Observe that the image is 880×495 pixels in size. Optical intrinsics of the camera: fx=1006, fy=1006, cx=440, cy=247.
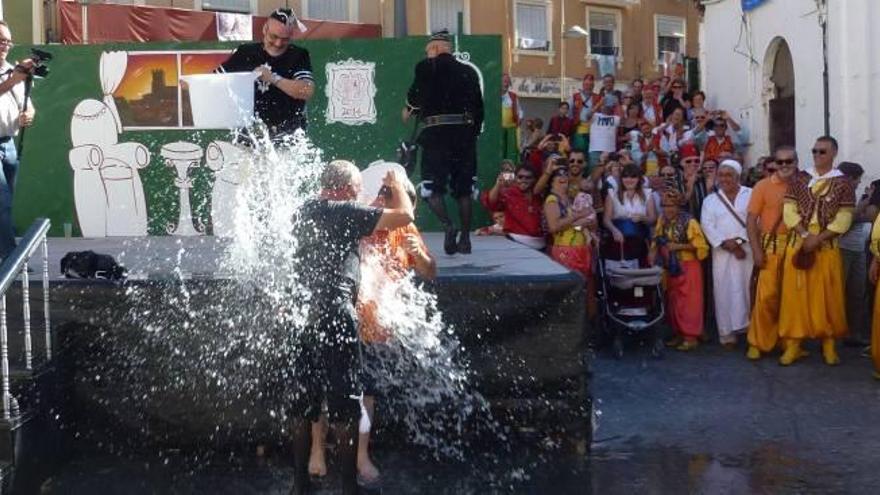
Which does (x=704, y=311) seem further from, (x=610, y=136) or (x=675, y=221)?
(x=610, y=136)

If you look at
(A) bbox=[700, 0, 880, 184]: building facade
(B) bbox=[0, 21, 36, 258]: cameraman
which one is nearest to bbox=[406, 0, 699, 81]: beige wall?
(A) bbox=[700, 0, 880, 184]: building facade

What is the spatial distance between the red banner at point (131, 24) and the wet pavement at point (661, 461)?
14192mm

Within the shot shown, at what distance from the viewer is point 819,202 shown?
824 centimetres

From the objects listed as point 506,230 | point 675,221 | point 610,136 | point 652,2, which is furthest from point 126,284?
point 652,2

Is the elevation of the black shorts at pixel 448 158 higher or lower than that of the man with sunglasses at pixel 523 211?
higher

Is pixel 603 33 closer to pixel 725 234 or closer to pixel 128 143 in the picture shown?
pixel 128 143

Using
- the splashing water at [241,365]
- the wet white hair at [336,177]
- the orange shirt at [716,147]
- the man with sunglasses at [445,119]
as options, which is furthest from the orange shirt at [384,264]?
the orange shirt at [716,147]

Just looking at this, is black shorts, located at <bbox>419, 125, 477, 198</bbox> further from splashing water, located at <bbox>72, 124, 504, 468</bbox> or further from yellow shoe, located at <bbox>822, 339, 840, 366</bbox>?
yellow shoe, located at <bbox>822, 339, 840, 366</bbox>

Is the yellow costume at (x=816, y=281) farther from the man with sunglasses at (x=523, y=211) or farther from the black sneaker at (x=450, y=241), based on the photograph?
the black sneaker at (x=450, y=241)

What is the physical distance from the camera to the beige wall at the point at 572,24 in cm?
2728

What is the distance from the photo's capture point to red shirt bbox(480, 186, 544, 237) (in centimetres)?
912

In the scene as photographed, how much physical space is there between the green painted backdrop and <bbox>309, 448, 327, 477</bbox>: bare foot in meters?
5.08

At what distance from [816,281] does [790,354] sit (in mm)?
645

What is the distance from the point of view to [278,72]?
6.57m
